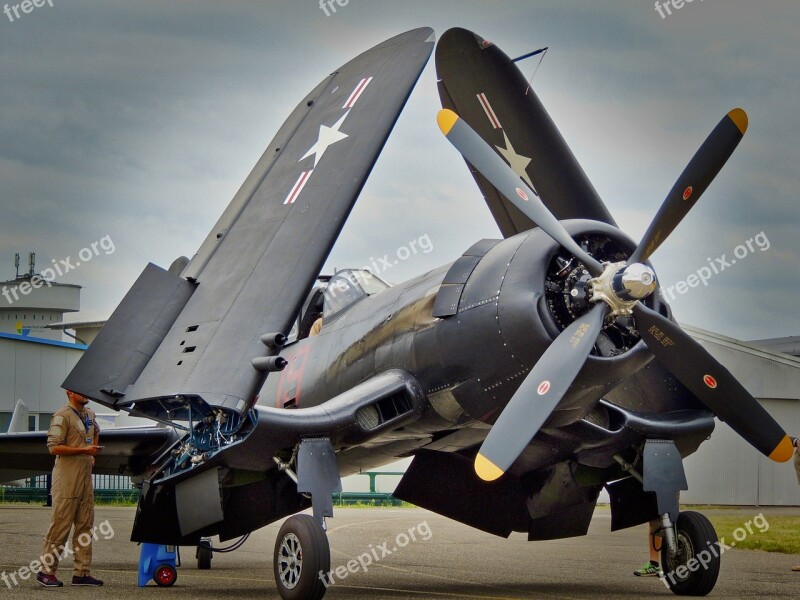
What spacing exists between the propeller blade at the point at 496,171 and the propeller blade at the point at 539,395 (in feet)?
2.52

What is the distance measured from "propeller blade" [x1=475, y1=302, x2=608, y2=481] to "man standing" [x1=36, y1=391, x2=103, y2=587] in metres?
4.32

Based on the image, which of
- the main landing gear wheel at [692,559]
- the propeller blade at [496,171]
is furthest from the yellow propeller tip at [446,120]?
the main landing gear wheel at [692,559]

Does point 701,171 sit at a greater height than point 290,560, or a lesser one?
greater

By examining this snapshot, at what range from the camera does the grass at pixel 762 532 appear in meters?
16.2

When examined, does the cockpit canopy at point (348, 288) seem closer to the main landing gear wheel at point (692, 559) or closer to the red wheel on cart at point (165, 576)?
the red wheel on cart at point (165, 576)

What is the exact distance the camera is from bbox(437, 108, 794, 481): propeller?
348 inches

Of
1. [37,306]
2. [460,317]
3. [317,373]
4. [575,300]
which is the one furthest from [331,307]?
[37,306]

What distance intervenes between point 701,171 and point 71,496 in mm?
6809

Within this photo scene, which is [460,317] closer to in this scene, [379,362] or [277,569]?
[379,362]

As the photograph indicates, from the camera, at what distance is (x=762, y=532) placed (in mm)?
18938

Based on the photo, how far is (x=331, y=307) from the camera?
1219 centimetres

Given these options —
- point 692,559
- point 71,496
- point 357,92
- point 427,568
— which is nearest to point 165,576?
point 71,496

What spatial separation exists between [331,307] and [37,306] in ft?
131

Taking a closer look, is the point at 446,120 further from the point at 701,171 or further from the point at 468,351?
the point at 701,171
